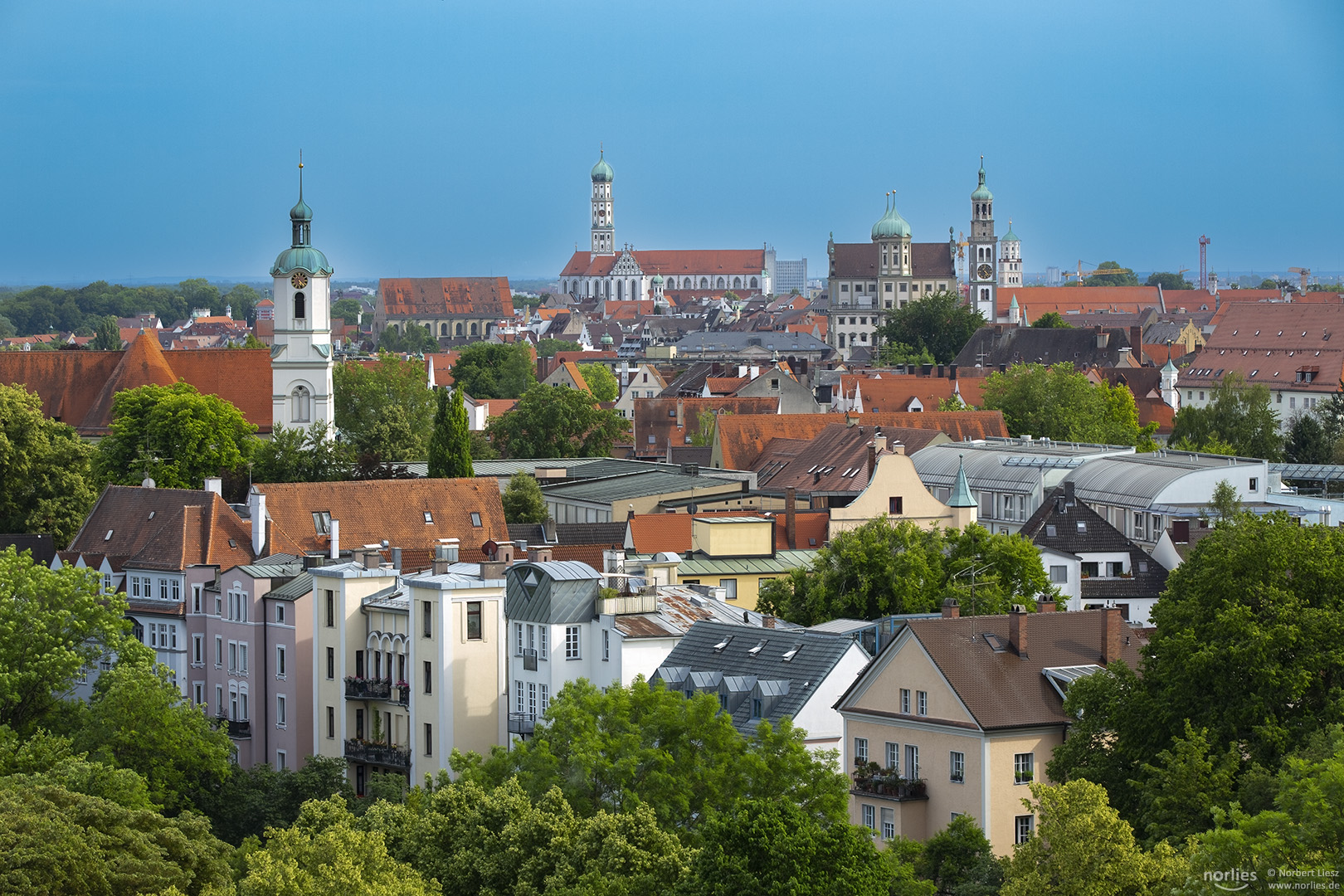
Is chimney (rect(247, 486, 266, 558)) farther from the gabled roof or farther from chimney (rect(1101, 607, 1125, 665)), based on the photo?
the gabled roof

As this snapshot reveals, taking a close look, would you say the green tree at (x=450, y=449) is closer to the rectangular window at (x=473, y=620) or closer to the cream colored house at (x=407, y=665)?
the cream colored house at (x=407, y=665)

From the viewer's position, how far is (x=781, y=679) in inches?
2050

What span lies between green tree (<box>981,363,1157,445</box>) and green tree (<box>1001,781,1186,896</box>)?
3311 inches

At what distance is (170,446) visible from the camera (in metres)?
94.6

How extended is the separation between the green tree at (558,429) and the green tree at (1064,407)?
21.9 meters

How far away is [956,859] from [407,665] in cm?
1896

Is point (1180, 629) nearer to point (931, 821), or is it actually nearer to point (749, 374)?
point (931, 821)

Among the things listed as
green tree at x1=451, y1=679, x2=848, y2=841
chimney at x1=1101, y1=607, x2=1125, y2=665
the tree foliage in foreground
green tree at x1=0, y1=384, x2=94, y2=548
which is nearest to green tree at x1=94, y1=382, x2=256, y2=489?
green tree at x1=0, y1=384, x2=94, y2=548

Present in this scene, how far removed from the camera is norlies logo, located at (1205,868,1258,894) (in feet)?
103

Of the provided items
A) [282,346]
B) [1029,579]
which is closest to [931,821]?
[1029,579]

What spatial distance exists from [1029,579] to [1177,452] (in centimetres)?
3945

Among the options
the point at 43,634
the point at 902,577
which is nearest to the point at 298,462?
the point at 43,634

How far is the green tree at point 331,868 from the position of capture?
3791cm

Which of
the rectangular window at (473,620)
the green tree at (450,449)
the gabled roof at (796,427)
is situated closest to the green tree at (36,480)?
the green tree at (450,449)
